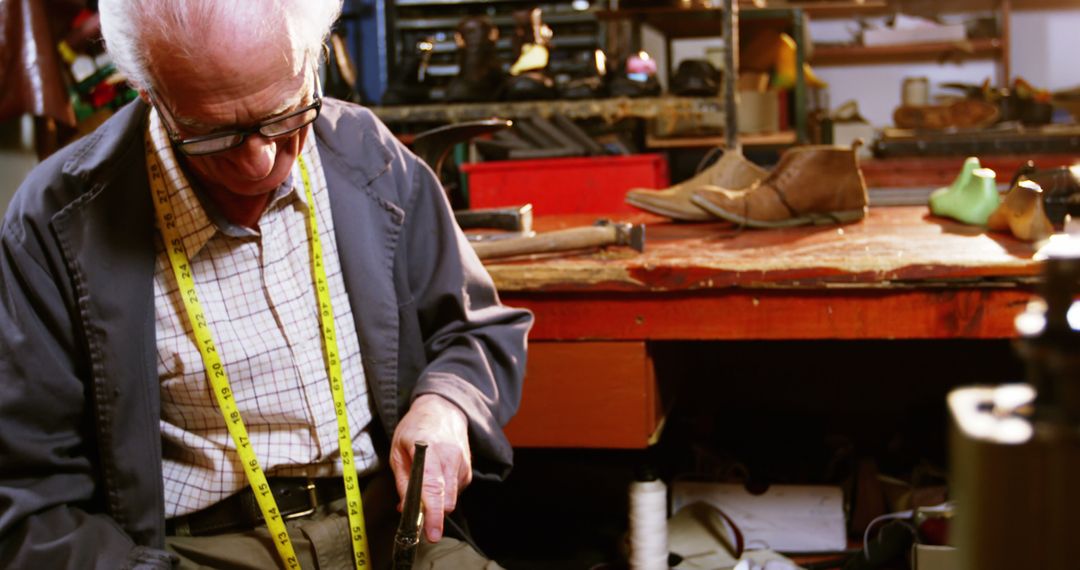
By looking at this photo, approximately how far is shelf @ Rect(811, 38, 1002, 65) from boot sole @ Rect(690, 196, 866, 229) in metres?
4.44

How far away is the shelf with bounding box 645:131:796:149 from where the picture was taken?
4629mm

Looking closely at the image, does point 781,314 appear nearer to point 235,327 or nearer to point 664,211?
point 664,211

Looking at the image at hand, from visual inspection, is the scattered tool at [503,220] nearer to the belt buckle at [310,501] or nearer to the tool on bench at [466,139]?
the tool on bench at [466,139]

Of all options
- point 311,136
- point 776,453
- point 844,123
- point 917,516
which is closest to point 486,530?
point 776,453

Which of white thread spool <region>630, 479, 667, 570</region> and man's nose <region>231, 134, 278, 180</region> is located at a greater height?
man's nose <region>231, 134, 278, 180</region>

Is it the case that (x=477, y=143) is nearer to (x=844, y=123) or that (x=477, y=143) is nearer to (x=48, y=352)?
(x=48, y=352)

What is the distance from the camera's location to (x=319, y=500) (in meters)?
1.47

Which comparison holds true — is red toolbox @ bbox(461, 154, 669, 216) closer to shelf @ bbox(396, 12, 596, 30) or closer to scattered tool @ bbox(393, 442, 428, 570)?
scattered tool @ bbox(393, 442, 428, 570)

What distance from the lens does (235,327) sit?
1.42m

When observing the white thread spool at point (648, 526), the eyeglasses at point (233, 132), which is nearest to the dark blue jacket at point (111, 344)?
the eyeglasses at point (233, 132)

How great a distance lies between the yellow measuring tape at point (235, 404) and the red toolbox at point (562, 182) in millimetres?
1832

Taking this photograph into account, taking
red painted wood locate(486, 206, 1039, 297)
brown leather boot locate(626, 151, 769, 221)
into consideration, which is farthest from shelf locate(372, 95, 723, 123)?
red painted wood locate(486, 206, 1039, 297)

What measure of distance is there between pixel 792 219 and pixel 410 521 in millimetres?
1360

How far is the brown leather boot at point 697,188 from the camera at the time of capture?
2.41 meters
